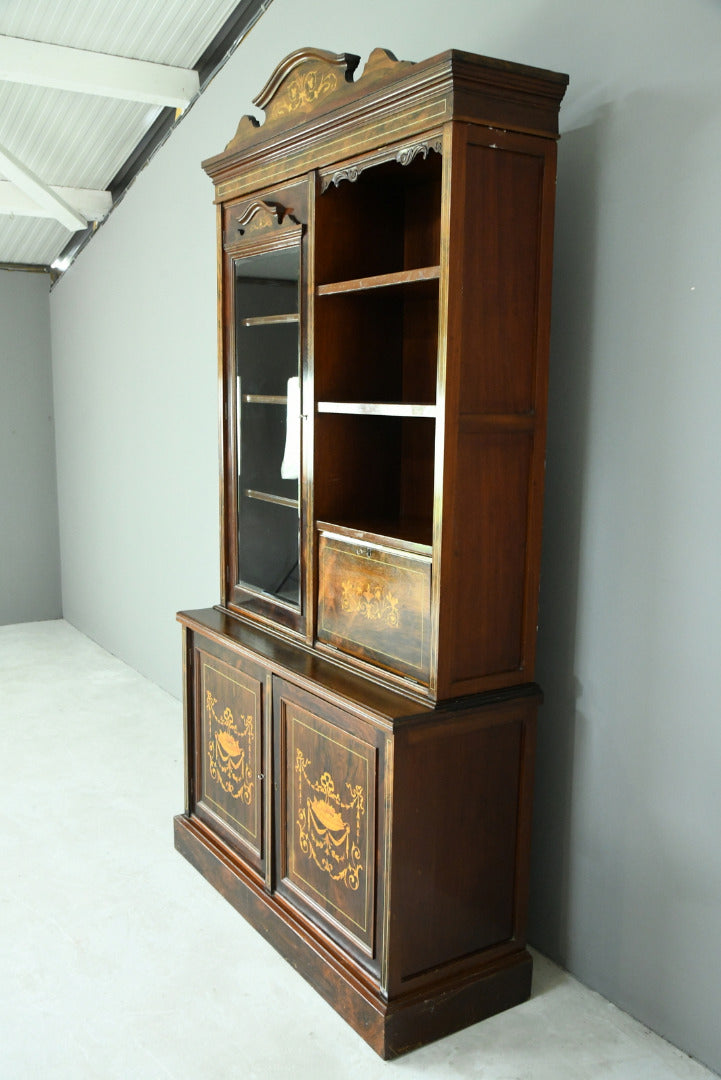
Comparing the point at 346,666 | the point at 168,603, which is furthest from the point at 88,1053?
the point at 168,603

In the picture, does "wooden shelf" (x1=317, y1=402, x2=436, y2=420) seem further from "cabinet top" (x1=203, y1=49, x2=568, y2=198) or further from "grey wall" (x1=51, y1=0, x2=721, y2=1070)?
"cabinet top" (x1=203, y1=49, x2=568, y2=198)

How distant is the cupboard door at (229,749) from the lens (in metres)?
2.69

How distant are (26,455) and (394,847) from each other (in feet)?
15.0

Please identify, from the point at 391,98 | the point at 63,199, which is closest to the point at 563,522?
the point at 391,98

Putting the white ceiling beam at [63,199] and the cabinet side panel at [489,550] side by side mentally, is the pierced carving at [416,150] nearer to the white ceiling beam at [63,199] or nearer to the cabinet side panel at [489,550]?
the cabinet side panel at [489,550]

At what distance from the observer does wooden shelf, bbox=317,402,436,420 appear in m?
2.10

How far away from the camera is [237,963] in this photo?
8.21ft

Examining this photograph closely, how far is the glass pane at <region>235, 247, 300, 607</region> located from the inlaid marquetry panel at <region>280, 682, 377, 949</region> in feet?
1.37

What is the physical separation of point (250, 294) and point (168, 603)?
230 centimetres

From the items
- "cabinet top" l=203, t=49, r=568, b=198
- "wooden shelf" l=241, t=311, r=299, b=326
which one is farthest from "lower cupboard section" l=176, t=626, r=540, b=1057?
"cabinet top" l=203, t=49, r=568, b=198

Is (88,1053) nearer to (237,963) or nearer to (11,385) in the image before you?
(237,963)

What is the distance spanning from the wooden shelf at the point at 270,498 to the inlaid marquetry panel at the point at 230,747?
0.49 m

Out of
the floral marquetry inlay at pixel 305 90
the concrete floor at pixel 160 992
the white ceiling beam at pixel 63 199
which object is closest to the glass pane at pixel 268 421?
the floral marquetry inlay at pixel 305 90

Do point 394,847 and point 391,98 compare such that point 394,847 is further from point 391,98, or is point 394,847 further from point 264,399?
point 391,98
